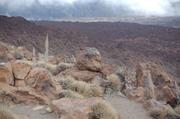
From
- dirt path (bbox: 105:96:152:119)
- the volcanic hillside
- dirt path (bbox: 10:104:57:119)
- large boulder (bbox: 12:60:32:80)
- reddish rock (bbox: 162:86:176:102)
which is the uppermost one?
large boulder (bbox: 12:60:32:80)

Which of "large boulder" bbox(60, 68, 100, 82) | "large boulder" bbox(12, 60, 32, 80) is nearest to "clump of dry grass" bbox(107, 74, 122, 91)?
"large boulder" bbox(60, 68, 100, 82)

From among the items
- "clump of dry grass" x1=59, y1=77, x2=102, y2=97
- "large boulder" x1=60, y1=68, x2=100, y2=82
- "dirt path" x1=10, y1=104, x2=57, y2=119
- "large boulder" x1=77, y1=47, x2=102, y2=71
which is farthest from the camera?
"large boulder" x1=77, y1=47, x2=102, y2=71

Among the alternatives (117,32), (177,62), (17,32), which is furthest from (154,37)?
(17,32)

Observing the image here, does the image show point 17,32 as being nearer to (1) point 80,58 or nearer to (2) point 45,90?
(1) point 80,58

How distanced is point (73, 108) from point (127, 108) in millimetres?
3887

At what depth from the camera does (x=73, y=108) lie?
9.13 meters

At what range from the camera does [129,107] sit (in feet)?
Answer: 42.1

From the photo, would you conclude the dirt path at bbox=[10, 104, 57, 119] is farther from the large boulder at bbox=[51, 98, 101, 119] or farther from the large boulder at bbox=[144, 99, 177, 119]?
the large boulder at bbox=[144, 99, 177, 119]

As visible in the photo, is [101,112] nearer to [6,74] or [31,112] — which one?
[31,112]

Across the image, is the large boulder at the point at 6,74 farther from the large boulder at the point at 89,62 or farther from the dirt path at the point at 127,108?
the large boulder at the point at 89,62

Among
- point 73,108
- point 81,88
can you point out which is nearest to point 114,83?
point 81,88

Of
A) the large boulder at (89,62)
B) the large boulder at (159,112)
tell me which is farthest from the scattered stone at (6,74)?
the large boulder at (89,62)

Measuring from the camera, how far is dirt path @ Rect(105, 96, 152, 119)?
11593 millimetres

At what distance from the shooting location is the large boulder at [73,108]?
8.94 m
